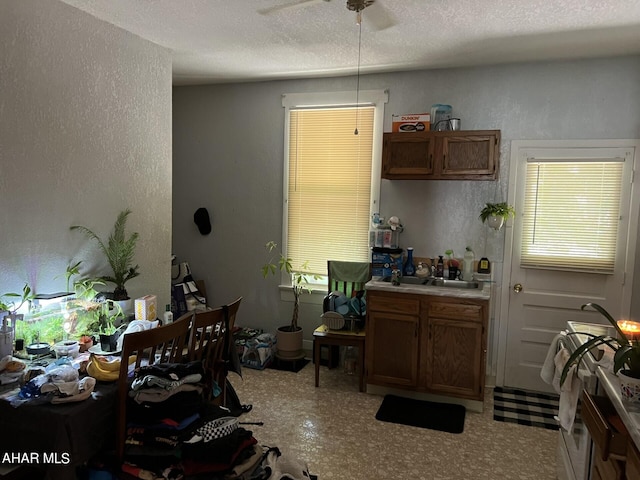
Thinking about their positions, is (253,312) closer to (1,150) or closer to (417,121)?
(417,121)

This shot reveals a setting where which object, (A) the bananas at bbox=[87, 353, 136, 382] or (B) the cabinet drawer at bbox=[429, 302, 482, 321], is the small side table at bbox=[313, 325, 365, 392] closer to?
(B) the cabinet drawer at bbox=[429, 302, 482, 321]

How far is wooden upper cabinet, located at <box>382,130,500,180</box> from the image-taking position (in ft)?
12.3

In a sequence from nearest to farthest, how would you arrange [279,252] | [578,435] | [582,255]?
[578,435], [582,255], [279,252]

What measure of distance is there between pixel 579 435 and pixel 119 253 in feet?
9.51

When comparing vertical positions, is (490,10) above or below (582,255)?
above

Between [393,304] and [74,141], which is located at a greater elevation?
[74,141]

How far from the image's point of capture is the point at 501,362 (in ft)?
13.6

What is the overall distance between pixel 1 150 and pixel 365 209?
289 cm

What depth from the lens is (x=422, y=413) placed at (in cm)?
362

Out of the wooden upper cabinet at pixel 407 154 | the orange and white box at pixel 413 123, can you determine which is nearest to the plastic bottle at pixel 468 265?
the wooden upper cabinet at pixel 407 154

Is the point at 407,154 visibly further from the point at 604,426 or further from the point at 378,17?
the point at 604,426

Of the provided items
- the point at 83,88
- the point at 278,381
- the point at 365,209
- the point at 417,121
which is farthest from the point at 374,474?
the point at 83,88

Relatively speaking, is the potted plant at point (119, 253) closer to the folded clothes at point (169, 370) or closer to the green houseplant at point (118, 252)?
the green houseplant at point (118, 252)
